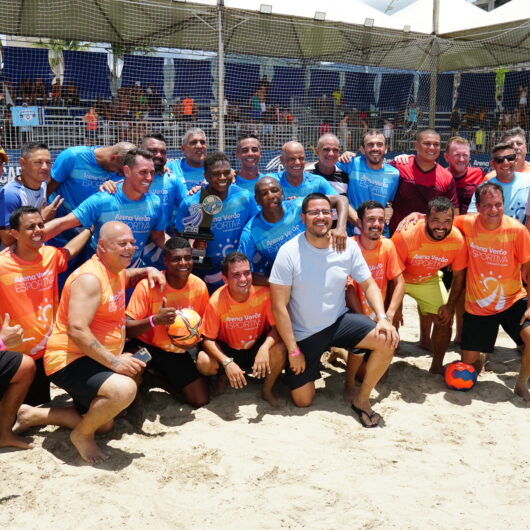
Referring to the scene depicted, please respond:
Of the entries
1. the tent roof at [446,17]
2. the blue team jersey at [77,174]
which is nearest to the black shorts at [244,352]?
the blue team jersey at [77,174]

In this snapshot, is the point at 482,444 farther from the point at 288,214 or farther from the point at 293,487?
the point at 288,214

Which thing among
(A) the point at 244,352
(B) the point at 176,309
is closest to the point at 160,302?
(B) the point at 176,309

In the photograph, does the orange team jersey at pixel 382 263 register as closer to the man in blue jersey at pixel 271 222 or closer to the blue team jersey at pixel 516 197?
the man in blue jersey at pixel 271 222

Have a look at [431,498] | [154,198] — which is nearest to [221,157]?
[154,198]

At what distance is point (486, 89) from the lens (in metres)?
19.1

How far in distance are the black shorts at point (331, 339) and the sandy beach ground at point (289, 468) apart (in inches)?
10.4

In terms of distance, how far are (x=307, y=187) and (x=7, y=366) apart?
121 inches

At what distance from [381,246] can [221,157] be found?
5.35ft

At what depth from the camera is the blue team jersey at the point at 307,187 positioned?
5.43 m

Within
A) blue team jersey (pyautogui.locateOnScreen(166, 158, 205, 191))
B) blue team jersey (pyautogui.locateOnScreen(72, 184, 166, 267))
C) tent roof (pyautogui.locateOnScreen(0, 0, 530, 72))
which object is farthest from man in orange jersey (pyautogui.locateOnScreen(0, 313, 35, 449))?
tent roof (pyautogui.locateOnScreen(0, 0, 530, 72))

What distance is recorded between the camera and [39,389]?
4.26 m

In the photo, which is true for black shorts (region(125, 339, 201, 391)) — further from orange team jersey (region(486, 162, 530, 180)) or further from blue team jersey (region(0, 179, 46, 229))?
orange team jersey (region(486, 162, 530, 180))

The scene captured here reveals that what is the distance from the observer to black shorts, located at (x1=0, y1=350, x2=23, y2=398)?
3715mm

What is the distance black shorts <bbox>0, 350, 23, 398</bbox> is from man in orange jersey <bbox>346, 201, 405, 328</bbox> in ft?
8.58
